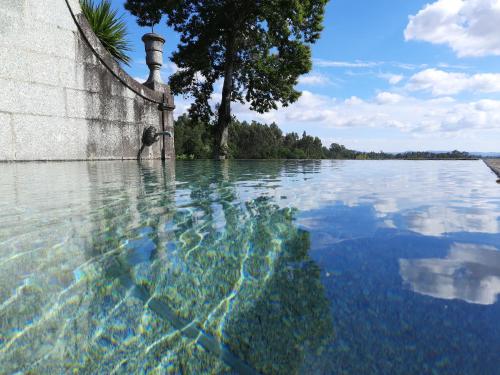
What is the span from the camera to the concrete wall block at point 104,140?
29.3 feet

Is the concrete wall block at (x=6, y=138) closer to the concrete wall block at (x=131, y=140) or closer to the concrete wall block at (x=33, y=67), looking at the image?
the concrete wall block at (x=33, y=67)

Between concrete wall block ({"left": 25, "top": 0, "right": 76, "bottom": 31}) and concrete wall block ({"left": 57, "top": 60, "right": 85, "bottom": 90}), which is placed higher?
concrete wall block ({"left": 25, "top": 0, "right": 76, "bottom": 31})

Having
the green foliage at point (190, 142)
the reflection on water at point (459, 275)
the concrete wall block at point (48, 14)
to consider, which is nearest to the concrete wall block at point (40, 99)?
the concrete wall block at point (48, 14)

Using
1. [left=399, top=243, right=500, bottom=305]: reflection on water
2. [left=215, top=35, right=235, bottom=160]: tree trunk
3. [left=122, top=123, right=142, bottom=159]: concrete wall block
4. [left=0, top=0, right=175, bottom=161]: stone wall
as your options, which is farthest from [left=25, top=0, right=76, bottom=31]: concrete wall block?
[left=399, top=243, right=500, bottom=305]: reflection on water

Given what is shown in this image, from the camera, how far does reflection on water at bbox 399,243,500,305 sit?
1329mm

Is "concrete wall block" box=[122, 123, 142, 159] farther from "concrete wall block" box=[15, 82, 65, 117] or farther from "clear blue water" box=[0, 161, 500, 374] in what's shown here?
"clear blue water" box=[0, 161, 500, 374]

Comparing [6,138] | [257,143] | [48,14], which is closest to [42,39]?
[48,14]

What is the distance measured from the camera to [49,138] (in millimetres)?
8078

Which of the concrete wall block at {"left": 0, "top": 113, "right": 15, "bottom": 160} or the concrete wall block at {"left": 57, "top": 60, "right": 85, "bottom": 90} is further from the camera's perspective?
the concrete wall block at {"left": 57, "top": 60, "right": 85, "bottom": 90}

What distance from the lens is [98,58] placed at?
888cm

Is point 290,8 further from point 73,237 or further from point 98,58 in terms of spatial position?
point 73,237

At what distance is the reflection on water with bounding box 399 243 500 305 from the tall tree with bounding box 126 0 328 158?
14431 millimetres

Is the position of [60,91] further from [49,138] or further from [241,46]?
[241,46]

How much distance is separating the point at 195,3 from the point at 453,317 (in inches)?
690
